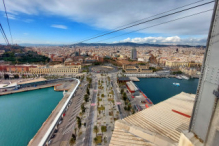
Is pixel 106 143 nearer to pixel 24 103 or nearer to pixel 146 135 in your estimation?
pixel 146 135

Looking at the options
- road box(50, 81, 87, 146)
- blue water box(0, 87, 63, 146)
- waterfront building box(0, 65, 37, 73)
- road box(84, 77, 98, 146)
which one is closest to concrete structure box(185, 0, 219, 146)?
road box(84, 77, 98, 146)

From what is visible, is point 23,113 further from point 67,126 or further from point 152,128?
point 152,128

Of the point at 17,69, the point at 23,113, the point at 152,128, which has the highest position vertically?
the point at 152,128

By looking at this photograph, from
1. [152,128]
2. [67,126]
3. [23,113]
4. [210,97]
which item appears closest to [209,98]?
[210,97]

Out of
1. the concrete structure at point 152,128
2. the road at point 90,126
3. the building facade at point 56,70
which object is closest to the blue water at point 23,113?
the road at point 90,126

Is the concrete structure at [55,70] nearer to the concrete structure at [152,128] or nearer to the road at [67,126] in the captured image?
the road at [67,126]
